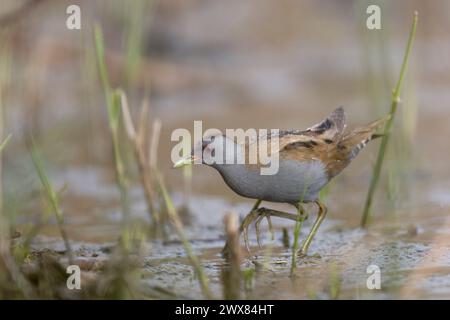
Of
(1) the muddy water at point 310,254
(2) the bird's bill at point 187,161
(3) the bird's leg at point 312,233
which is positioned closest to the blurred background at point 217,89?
(1) the muddy water at point 310,254

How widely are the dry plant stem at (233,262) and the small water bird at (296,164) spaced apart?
1.90ft

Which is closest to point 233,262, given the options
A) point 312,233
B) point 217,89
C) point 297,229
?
point 297,229

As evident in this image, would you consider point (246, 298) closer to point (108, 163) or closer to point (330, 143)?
point (330, 143)

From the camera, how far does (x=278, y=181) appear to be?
4.88m

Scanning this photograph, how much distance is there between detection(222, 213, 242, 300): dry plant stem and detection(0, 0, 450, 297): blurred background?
92 centimetres

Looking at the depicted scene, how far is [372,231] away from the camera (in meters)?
5.86

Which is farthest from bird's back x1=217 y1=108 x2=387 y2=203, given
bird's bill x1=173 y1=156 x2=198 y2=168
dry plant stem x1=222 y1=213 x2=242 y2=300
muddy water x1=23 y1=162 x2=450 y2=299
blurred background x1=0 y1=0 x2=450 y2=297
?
blurred background x1=0 y1=0 x2=450 y2=297

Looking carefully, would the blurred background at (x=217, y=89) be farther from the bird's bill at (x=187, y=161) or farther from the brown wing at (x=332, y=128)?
the bird's bill at (x=187, y=161)

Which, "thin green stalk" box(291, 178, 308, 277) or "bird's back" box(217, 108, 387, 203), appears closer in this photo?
"thin green stalk" box(291, 178, 308, 277)

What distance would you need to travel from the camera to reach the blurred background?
21.9 feet

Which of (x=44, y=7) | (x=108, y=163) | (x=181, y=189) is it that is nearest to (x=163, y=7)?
(x=44, y=7)

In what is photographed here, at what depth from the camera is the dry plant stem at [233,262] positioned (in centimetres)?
401

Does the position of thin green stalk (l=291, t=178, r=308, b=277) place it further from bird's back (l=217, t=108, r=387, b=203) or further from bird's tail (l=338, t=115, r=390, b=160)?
bird's tail (l=338, t=115, r=390, b=160)

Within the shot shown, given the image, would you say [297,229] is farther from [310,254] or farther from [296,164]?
[310,254]
